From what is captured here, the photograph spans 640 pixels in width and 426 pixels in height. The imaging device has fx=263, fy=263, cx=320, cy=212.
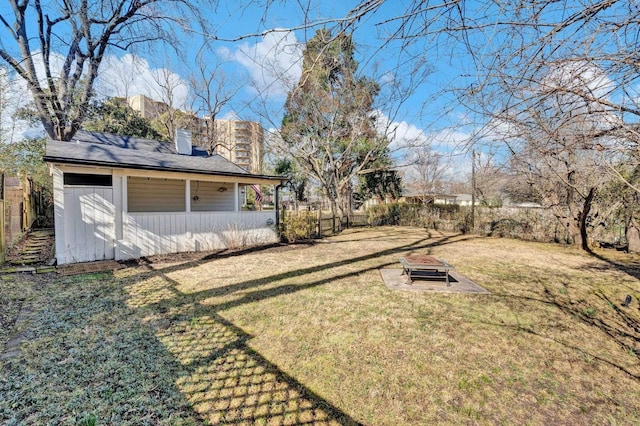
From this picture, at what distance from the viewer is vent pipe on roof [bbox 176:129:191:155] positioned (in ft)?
35.6

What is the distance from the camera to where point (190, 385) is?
2.19 m

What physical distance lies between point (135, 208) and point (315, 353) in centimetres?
959

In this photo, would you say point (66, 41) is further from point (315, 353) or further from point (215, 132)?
point (315, 353)

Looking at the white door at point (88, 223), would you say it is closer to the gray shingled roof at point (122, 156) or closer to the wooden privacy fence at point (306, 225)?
the gray shingled roof at point (122, 156)

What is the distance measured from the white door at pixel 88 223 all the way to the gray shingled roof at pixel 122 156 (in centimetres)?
72

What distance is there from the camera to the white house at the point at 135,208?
620 centimetres

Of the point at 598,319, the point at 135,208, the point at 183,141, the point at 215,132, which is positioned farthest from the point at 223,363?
the point at 215,132

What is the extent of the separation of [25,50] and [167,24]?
634cm

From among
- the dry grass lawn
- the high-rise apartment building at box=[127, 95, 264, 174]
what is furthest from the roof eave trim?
the high-rise apartment building at box=[127, 95, 264, 174]

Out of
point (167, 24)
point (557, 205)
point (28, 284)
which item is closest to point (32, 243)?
point (28, 284)

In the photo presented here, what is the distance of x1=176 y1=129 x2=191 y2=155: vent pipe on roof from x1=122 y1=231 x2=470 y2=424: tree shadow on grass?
7704mm

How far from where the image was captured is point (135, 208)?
9477 mm

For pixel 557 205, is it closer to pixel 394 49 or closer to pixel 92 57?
pixel 394 49

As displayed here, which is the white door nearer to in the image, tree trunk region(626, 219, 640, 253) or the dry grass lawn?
the dry grass lawn
